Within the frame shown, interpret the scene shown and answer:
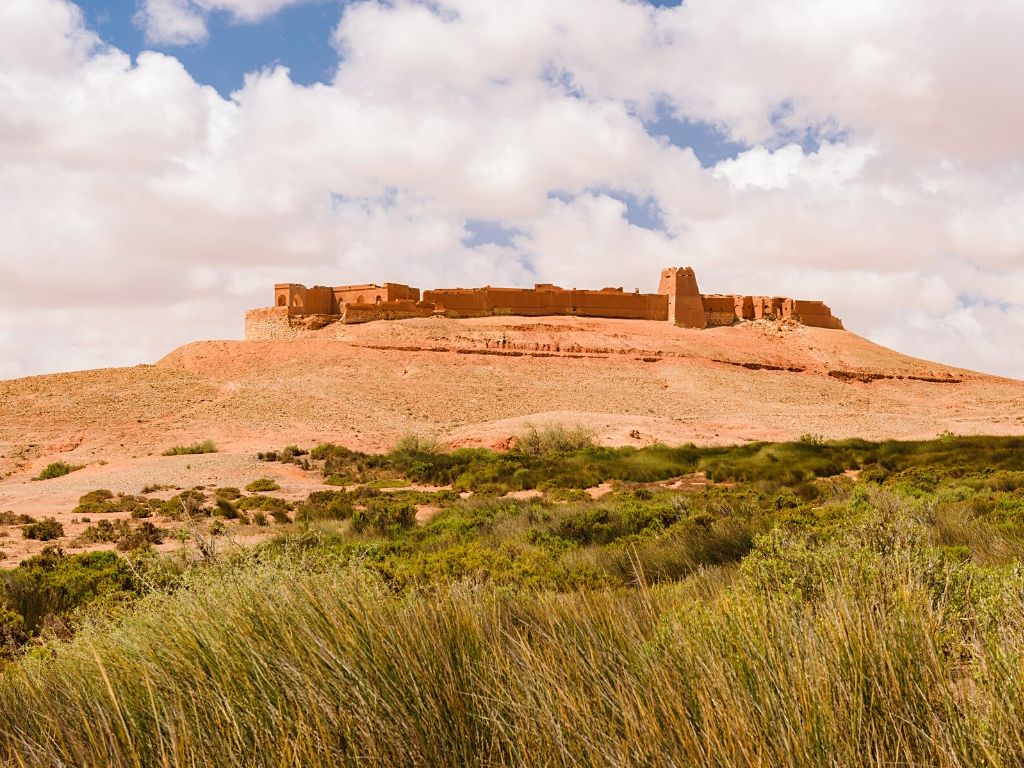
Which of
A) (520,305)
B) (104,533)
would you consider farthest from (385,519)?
(520,305)

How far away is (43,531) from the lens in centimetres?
1672

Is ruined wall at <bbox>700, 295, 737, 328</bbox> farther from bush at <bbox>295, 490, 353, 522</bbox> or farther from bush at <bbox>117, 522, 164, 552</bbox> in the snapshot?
bush at <bbox>117, 522, 164, 552</bbox>

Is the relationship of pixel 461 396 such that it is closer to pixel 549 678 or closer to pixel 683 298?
pixel 683 298

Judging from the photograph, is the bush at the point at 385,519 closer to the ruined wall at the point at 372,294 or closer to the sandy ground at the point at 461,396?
the sandy ground at the point at 461,396

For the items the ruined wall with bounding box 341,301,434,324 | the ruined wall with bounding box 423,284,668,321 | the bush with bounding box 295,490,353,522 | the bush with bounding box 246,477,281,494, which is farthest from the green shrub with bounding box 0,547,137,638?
the ruined wall with bounding box 423,284,668,321

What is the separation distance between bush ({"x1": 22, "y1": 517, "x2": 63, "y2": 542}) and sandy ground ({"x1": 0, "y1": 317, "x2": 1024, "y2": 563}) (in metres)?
2.63

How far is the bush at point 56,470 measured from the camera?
1180 inches

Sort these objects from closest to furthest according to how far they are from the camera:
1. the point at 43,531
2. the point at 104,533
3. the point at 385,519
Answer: the point at 385,519, the point at 104,533, the point at 43,531

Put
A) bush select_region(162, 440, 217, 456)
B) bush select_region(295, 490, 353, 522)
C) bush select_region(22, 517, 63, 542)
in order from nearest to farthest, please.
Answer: bush select_region(22, 517, 63, 542) < bush select_region(295, 490, 353, 522) < bush select_region(162, 440, 217, 456)

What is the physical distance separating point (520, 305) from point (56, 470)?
41.8 m

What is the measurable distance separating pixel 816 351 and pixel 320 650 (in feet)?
226

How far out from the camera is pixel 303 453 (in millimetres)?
32312

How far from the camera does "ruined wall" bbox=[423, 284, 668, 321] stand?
65.6 meters

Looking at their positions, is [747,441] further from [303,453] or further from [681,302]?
[681,302]
